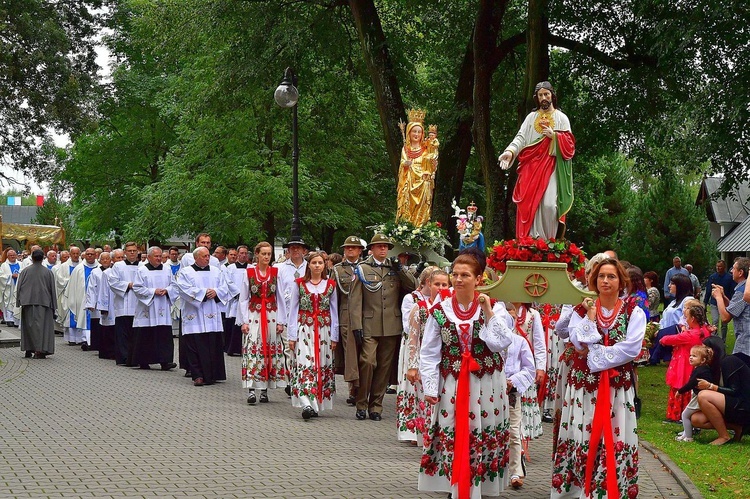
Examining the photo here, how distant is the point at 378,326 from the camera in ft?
43.7

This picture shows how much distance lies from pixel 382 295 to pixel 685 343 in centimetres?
385

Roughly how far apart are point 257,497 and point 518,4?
21.5 metres

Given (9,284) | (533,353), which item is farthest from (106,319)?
(533,353)

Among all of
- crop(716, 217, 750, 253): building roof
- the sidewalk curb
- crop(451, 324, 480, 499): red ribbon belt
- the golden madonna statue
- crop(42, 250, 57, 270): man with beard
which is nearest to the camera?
crop(451, 324, 480, 499): red ribbon belt

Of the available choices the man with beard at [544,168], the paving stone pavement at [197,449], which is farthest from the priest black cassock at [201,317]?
the man with beard at [544,168]

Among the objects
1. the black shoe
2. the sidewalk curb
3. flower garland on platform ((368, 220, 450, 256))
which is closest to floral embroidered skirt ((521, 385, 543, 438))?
the sidewalk curb

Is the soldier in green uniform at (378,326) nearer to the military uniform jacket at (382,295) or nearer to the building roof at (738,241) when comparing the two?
the military uniform jacket at (382,295)

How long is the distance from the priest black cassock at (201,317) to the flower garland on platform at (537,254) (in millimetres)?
7650

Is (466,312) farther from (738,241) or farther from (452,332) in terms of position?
(738,241)

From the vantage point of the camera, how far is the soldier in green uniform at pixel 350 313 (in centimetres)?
1330

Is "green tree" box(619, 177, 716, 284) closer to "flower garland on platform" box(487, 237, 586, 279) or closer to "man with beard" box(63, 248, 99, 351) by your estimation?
"man with beard" box(63, 248, 99, 351)

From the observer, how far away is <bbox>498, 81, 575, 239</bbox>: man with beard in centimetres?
1195

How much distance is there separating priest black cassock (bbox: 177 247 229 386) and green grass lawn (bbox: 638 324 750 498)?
6.75m

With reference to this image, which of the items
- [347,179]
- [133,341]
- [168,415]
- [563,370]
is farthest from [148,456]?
[347,179]
